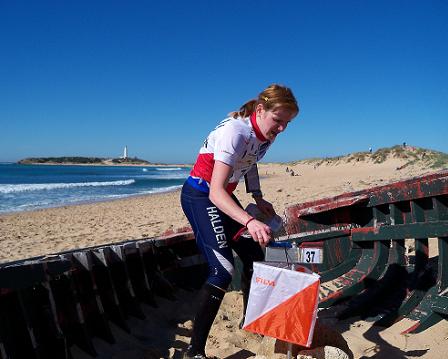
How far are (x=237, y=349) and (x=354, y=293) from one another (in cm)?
127

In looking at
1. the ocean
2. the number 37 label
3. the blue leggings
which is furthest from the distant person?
the ocean

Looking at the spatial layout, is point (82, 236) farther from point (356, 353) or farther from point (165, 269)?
point (356, 353)

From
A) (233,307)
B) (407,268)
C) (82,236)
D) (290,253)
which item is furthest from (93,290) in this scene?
(82,236)

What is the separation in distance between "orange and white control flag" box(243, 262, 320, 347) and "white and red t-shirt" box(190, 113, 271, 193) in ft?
2.04

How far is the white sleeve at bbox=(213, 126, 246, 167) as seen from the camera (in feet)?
7.48

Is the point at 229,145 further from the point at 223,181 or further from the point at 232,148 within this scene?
the point at 223,181

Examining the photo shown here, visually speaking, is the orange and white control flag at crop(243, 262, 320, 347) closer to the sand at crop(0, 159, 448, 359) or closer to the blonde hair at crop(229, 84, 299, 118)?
the sand at crop(0, 159, 448, 359)

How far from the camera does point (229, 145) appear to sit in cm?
229

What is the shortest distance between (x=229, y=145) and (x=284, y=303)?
2.78ft

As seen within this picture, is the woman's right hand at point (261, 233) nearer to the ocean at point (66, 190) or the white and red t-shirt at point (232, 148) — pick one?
the white and red t-shirt at point (232, 148)

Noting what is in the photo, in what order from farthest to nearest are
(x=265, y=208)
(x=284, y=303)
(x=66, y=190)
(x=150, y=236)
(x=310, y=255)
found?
(x=66, y=190) < (x=150, y=236) < (x=265, y=208) < (x=310, y=255) < (x=284, y=303)

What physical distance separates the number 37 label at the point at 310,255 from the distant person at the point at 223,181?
8.9 inches

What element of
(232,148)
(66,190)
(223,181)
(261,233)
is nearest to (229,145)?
(232,148)

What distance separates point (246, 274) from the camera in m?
2.91
